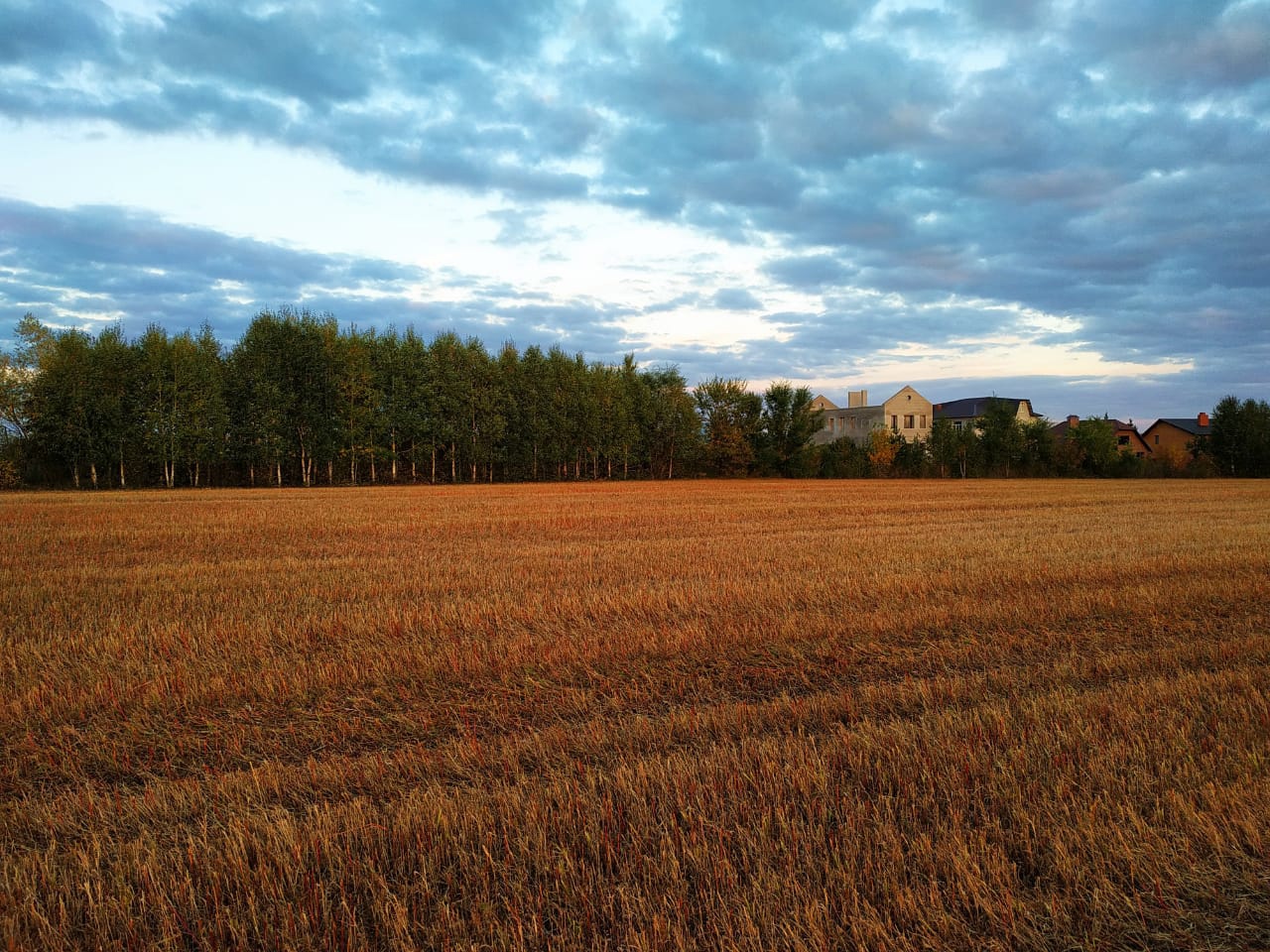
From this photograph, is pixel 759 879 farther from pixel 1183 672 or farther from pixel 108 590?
pixel 108 590

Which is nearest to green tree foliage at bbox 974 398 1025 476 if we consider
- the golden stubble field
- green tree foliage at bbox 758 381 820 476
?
green tree foliage at bbox 758 381 820 476

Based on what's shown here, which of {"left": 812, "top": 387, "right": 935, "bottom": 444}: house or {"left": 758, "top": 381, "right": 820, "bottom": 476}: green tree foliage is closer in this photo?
{"left": 758, "top": 381, "right": 820, "bottom": 476}: green tree foliage

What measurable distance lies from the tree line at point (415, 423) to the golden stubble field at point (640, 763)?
137ft

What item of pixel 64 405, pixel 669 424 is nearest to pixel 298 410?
pixel 64 405

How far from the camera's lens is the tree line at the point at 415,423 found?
149 feet

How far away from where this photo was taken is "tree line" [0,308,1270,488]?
45312 mm

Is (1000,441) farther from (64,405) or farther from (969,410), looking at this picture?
(64,405)

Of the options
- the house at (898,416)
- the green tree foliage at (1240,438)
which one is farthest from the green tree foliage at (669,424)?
the green tree foliage at (1240,438)

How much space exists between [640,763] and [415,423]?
5310cm

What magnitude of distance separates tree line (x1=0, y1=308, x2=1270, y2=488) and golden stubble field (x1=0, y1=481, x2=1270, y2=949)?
41.8 metres

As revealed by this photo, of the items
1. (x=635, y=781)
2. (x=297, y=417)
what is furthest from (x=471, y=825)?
(x=297, y=417)

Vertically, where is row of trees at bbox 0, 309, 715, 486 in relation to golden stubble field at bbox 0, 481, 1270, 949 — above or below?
above

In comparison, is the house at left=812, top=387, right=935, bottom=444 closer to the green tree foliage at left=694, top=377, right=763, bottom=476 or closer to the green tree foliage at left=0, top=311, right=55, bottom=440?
the green tree foliage at left=694, top=377, right=763, bottom=476

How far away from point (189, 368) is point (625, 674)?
51.2 m
